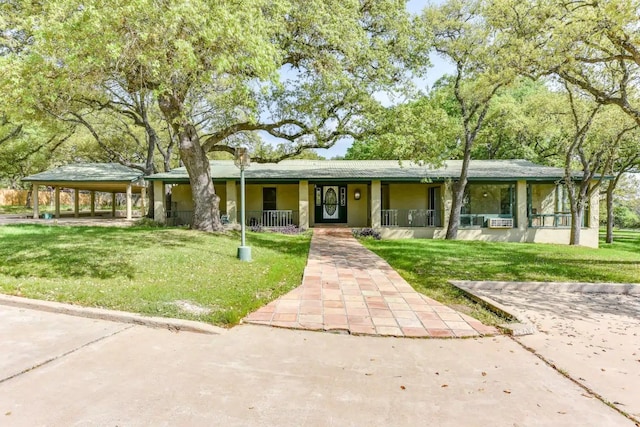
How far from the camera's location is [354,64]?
10.6m

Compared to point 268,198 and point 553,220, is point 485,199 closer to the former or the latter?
point 553,220

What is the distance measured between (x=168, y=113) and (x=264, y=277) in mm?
6644

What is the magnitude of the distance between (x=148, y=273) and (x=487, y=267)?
Result: 7.21m

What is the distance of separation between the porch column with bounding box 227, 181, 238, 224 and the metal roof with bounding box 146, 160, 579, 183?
1.80 ft

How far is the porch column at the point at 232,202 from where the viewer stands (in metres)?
16.3

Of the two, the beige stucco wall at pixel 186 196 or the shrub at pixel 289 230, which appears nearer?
the shrub at pixel 289 230

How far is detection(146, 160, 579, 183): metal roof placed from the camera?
51.7 ft

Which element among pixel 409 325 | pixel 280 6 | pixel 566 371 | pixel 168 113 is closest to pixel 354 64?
pixel 280 6

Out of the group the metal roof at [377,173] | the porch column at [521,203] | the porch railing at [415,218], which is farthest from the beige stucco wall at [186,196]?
the porch column at [521,203]

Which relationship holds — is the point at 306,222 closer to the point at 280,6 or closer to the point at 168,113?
the point at 168,113

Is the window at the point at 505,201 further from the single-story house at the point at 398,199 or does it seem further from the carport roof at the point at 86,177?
the carport roof at the point at 86,177

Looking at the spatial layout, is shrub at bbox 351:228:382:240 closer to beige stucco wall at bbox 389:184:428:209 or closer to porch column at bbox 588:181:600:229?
beige stucco wall at bbox 389:184:428:209

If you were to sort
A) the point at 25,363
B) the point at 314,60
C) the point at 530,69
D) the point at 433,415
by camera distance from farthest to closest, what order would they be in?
the point at 314,60
the point at 530,69
the point at 25,363
the point at 433,415

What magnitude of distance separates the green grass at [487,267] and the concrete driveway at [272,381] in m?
1.69
